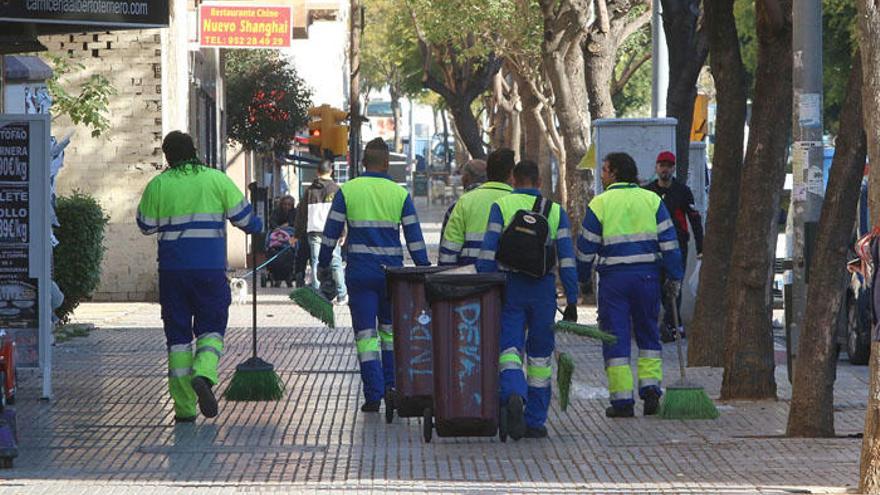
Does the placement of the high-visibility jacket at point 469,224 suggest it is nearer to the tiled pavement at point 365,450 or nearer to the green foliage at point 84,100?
the tiled pavement at point 365,450

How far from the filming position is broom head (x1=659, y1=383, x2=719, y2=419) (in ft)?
39.2

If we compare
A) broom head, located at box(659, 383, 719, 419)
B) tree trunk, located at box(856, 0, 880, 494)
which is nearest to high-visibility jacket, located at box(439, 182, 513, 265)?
broom head, located at box(659, 383, 719, 419)

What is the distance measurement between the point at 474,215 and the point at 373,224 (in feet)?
2.25

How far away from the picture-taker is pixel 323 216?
2367 cm

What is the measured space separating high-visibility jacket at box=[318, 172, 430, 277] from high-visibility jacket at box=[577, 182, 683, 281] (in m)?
1.10

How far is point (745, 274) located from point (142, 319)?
33.4 ft

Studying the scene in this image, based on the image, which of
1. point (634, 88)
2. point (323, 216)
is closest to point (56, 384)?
point (323, 216)

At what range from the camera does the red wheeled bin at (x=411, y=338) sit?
11.5m

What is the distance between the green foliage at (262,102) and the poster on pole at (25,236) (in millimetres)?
25341

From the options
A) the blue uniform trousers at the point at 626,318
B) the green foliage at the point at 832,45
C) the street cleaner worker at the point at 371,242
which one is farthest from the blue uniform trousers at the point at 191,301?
the green foliage at the point at 832,45

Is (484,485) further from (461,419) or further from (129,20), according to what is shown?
(129,20)

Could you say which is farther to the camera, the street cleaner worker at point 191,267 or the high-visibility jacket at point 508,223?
the street cleaner worker at point 191,267

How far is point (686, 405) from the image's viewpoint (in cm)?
1196

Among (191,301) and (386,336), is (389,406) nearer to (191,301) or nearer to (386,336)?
(386,336)
